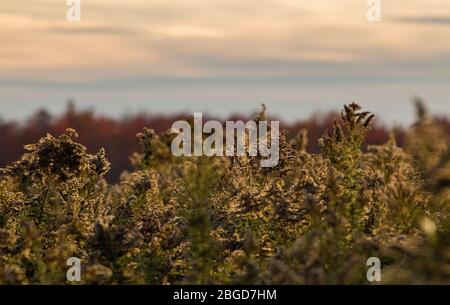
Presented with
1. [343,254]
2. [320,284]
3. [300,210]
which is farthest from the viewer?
[300,210]

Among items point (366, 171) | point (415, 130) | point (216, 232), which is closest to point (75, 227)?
point (216, 232)

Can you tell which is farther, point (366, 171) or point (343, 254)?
point (366, 171)

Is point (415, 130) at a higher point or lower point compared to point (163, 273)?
higher

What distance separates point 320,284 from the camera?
10281 millimetres

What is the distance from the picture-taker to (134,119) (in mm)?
152500

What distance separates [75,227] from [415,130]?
4.79 m

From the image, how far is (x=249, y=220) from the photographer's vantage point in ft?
48.3

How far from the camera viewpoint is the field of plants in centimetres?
Result: 1114

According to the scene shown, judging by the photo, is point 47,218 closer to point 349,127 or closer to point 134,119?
point 349,127

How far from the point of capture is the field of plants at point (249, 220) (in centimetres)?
1114
